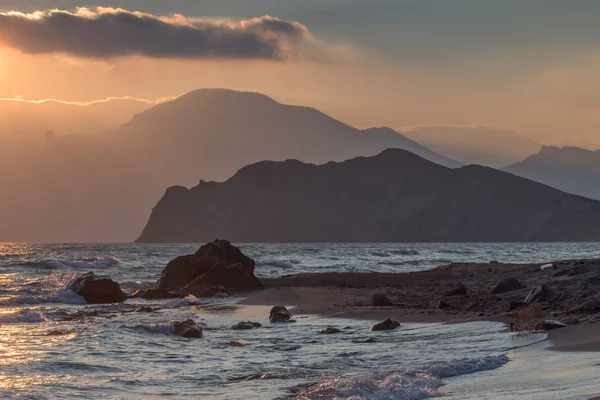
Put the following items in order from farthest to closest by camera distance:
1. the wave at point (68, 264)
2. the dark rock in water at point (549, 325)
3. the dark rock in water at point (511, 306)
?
the wave at point (68, 264), the dark rock in water at point (511, 306), the dark rock in water at point (549, 325)

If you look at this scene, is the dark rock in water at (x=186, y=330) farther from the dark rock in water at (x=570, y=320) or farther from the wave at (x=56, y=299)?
the wave at (x=56, y=299)

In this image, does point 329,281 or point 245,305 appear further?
point 329,281

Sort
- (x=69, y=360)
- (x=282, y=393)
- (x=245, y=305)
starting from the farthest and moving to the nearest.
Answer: (x=245, y=305) < (x=69, y=360) < (x=282, y=393)

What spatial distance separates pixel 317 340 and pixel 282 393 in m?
6.78

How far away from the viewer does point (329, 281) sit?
143 ft

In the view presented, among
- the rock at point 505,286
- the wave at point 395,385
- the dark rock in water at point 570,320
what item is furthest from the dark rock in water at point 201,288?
the wave at point 395,385

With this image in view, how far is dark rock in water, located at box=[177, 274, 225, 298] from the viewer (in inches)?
1447

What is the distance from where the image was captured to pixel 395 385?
41.2 ft

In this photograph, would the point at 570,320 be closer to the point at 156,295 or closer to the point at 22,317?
the point at 22,317

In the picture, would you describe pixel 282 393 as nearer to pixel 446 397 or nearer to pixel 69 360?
pixel 446 397

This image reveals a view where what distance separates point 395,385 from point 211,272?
2859cm

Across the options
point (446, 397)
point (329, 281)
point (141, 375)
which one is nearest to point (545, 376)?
point (446, 397)

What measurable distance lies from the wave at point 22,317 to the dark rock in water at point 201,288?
11792mm

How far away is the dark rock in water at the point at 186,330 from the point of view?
20703 millimetres
